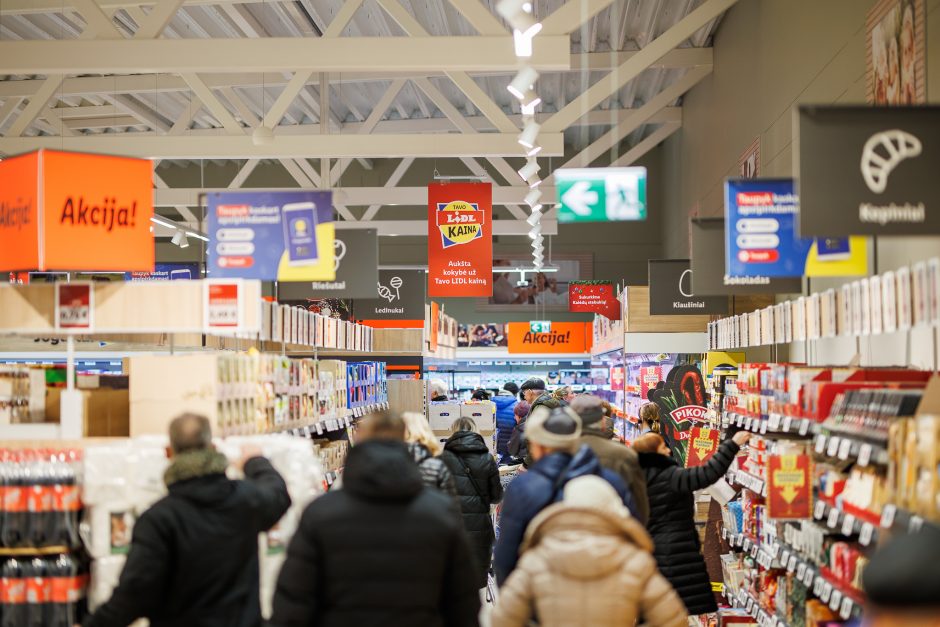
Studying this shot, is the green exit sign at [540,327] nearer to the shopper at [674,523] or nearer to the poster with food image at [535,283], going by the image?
the poster with food image at [535,283]

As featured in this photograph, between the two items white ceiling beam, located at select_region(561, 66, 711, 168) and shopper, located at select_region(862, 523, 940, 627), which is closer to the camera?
shopper, located at select_region(862, 523, 940, 627)

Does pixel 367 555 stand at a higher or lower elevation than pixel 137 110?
lower

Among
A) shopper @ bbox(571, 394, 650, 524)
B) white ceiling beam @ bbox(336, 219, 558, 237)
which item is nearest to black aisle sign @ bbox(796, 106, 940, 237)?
shopper @ bbox(571, 394, 650, 524)

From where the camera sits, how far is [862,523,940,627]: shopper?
1.96m

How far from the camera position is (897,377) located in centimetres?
525

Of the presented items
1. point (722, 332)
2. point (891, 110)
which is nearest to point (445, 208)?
point (722, 332)

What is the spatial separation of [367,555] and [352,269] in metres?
7.17

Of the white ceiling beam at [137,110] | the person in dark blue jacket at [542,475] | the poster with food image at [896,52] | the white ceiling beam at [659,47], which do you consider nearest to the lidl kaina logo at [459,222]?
the white ceiling beam at [659,47]

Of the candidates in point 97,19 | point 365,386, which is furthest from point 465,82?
point 97,19

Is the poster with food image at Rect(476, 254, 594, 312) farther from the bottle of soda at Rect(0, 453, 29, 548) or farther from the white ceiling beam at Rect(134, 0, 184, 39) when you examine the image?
the bottle of soda at Rect(0, 453, 29, 548)

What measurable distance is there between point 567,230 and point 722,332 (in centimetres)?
1750

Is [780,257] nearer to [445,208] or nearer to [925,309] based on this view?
[925,309]

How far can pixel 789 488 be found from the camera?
18.2 ft

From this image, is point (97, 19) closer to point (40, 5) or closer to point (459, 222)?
point (40, 5)
